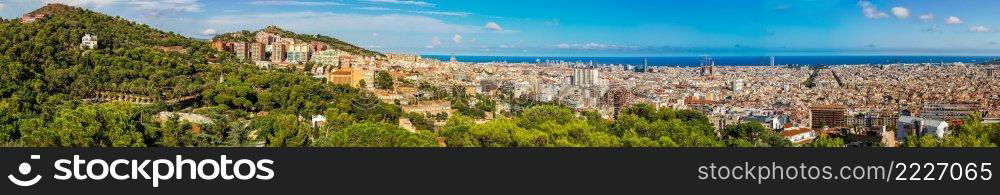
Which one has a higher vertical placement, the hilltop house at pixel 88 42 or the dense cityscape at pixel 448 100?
the hilltop house at pixel 88 42

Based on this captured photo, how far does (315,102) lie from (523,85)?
39.9ft

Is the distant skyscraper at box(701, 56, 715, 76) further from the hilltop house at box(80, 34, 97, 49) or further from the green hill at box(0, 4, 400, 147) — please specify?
the hilltop house at box(80, 34, 97, 49)

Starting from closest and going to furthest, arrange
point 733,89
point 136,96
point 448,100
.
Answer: point 136,96
point 448,100
point 733,89

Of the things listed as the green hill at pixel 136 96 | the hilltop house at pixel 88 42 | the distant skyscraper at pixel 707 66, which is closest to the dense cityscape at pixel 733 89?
the distant skyscraper at pixel 707 66

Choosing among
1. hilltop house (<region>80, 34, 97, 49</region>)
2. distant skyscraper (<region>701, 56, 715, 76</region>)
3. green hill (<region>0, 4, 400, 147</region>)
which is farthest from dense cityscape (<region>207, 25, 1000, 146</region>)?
hilltop house (<region>80, 34, 97, 49</region>)

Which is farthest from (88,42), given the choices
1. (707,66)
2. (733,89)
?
(707,66)

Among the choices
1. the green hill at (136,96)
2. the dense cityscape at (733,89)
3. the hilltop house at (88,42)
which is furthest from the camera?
the hilltop house at (88,42)

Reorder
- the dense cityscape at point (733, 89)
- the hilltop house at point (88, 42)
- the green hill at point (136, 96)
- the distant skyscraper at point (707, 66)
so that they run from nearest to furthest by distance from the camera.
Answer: the green hill at point (136, 96) → the dense cityscape at point (733, 89) → the hilltop house at point (88, 42) → the distant skyscraper at point (707, 66)

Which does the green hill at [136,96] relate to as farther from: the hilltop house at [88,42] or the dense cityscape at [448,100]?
the hilltop house at [88,42]

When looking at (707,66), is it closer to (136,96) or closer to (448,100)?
(448,100)

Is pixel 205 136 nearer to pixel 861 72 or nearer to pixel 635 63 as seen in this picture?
pixel 861 72

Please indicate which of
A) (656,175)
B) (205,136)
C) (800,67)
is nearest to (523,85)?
(800,67)

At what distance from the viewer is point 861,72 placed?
27656 mm

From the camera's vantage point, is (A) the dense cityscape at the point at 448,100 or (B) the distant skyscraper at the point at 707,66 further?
(B) the distant skyscraper at the point at 707,66
